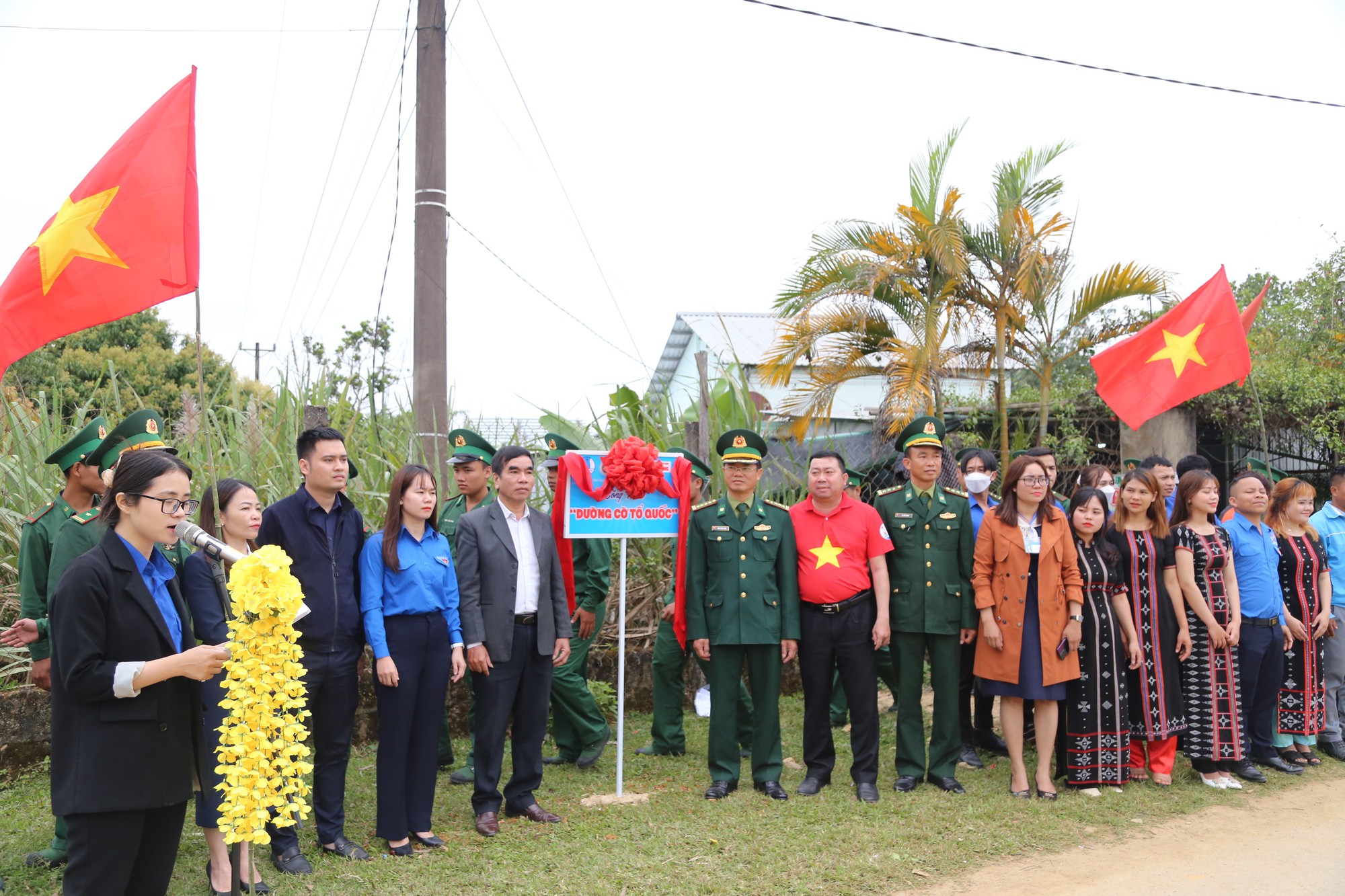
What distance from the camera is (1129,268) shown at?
10195mm

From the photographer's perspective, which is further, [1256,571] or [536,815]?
[1256,571]

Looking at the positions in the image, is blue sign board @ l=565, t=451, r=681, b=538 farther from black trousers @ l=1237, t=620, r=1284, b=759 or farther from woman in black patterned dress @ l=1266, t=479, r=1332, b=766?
woman in black patterned dress @ l=1266, t=479, r=1332, b=766

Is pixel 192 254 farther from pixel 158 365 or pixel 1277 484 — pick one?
pixel 158 365

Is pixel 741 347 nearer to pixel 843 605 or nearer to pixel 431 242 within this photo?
pixel 431 242

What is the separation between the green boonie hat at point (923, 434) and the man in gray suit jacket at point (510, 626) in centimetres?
223

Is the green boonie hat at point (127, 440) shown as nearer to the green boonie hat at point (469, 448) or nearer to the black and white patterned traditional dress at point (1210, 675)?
the green boonie hat at point (469, 448)

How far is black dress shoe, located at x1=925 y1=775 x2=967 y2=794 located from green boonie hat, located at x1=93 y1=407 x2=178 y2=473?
4366 millimetres

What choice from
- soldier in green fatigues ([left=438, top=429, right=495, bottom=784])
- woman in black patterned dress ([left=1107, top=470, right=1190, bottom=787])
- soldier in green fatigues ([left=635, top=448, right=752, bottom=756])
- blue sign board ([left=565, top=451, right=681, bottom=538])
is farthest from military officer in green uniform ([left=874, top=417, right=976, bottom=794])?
soldier in green fatigues ([left=438, top=429, right=495, bottom=784])

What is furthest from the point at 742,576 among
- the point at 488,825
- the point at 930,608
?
the point at 488,825

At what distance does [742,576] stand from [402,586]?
1912mm

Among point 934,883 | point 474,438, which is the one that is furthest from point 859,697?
point 474,438

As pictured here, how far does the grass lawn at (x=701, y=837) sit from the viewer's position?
4.24 meters

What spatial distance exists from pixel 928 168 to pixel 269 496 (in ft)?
23.3

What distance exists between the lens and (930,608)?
221 inches
